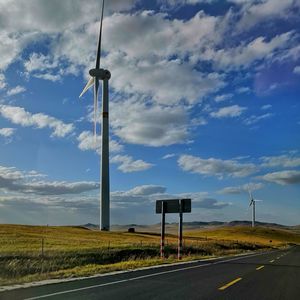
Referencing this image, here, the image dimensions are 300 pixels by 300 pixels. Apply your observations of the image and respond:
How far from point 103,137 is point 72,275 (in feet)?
189

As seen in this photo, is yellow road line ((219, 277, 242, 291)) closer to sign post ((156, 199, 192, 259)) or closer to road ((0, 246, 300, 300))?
road ((0, 246, 300, 300))

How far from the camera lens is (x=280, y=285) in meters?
15.8

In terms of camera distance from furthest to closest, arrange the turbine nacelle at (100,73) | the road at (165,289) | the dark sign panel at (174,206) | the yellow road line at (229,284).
Answer: 1. the turbine nacelle at (100,73)
2. the dark sign panel at (174,206)
3. the yellow road line at (229,284)
4. the road at (165,289)

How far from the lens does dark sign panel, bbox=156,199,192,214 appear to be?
34.8m

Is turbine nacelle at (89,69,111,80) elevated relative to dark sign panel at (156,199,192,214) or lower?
elevated

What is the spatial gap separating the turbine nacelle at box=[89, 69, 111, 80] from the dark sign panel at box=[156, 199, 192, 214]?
1580 inches

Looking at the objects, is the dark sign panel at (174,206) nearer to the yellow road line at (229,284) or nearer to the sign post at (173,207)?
the sign post at (173,207)

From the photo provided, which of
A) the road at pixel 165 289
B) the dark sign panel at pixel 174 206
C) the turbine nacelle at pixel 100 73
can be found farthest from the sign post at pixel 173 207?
the turbine nacelle at pixel 100 73

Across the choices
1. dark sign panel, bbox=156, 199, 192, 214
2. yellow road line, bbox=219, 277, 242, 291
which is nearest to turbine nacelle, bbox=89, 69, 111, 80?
dark sign panel, bbox=156, 199, 192, 214

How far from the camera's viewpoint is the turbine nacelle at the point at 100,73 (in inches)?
2876

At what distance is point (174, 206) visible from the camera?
117 ft

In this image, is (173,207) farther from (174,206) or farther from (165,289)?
(165,289)

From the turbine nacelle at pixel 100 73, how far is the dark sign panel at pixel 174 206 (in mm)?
40142

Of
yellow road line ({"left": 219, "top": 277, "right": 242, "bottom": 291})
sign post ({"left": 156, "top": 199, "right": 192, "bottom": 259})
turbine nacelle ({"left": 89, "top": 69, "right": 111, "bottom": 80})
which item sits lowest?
yellow road line ({"left": 219, "top": 277, "right": 242, "bottom": 291})
